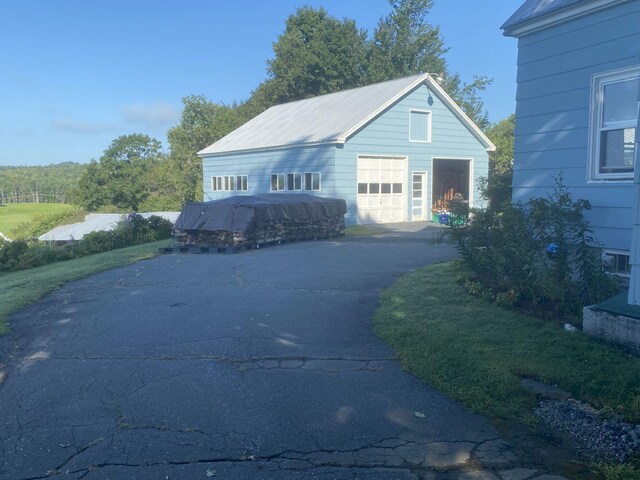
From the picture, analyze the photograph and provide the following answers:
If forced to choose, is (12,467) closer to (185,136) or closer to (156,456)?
(156,456)

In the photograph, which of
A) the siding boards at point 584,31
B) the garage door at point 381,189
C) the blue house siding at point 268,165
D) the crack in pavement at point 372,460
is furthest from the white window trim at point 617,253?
the garage door at point 381,189

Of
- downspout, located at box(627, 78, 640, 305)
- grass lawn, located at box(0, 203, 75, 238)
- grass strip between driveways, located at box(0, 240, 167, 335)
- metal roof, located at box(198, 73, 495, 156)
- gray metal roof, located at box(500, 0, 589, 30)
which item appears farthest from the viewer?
grass lawn, located at box(0, 203, 75, 238)

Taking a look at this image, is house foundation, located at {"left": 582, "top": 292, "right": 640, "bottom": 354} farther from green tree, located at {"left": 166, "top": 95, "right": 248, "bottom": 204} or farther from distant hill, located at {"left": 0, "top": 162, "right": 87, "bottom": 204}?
distant hill, located at {"left": 0, "top": 162, "right": 87, "bottom": 204}

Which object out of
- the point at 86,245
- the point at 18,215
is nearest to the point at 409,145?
the point at 86,245

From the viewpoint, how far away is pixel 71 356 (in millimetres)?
7129

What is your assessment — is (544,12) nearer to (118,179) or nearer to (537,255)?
(537,255)

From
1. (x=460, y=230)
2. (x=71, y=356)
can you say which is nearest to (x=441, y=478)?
(x=71, y=356)

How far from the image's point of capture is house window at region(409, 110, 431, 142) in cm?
2667

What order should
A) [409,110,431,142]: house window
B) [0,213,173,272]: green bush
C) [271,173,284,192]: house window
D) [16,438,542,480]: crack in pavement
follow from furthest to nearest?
[271,173,284,192]: house window
[409,110,431,142]: house window
[0,213,173,272]: green bush
[16,438,542,480]: crack in pavement

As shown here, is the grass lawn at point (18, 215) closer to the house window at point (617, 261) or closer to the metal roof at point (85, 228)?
the metal roof at point (85, 228)

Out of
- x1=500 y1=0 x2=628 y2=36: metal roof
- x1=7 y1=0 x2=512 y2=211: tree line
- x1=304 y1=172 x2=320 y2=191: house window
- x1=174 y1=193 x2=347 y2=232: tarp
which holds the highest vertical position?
x1=7 y1=0 x2=512 y2=211: tree line

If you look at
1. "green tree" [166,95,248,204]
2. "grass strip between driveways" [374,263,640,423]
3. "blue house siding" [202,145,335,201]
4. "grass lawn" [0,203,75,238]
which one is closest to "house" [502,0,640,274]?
"grass strip between driveways" [374,263,640,423]

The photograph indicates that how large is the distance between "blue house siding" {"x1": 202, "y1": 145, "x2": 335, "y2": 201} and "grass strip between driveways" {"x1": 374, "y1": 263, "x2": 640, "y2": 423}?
54.1 ft

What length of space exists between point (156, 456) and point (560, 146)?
291 inches
